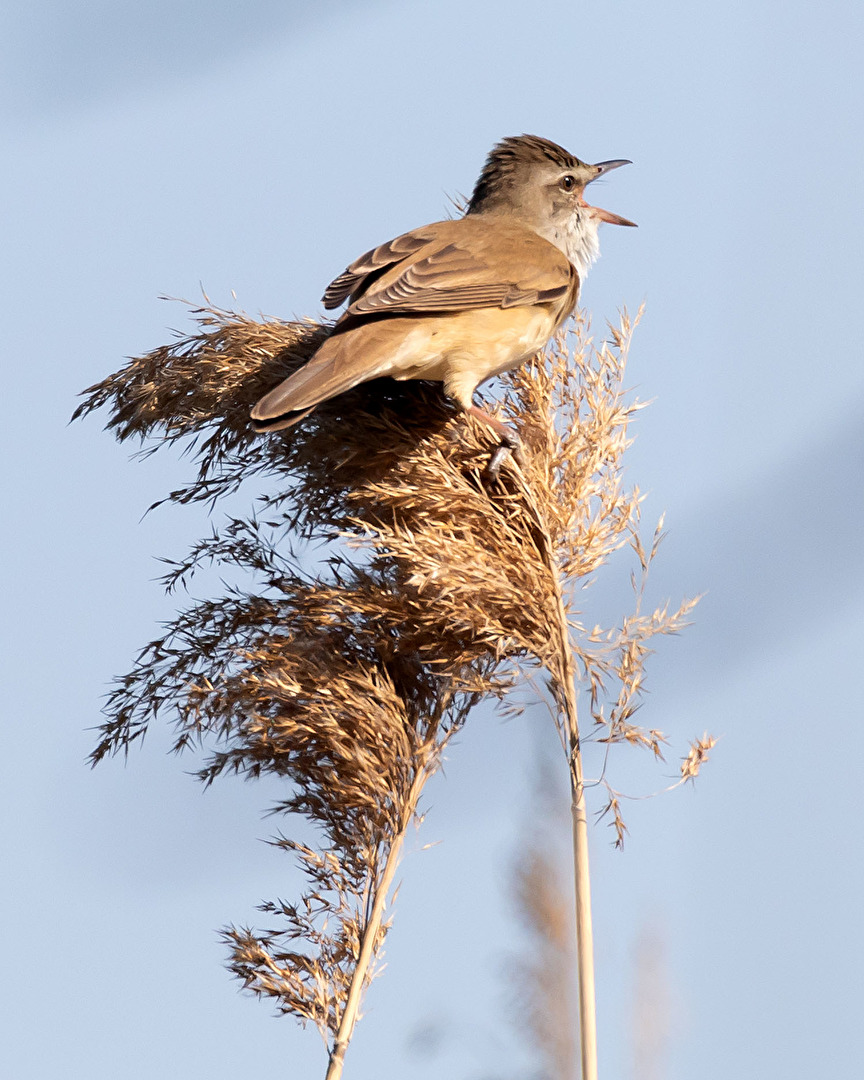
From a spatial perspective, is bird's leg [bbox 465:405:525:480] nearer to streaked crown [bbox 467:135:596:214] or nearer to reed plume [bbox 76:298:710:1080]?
reed plume [bbox 76:298:710:1080]

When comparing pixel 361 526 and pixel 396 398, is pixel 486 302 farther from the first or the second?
pixel 361 526

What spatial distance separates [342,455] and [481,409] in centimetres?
33

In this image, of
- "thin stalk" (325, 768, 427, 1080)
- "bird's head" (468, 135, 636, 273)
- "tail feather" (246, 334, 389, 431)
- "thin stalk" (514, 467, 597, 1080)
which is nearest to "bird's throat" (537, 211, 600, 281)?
"bird's head" (468, 135, 636, 273)

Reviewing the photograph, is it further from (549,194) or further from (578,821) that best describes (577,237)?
(578,821)

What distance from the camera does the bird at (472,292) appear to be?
7.88 feet

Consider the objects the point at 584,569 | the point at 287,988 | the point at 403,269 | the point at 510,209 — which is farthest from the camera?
the point at 510,209

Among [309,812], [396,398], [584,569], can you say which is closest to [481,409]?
[396,398]

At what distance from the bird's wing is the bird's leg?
1.82ft

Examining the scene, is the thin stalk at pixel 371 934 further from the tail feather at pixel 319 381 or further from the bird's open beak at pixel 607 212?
the bird's open beak at pixel 607 212

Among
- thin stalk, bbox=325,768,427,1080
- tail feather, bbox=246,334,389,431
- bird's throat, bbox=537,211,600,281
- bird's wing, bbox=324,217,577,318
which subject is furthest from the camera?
bird's throat, bbox=537,211,600,281

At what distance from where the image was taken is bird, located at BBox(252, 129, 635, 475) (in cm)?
240

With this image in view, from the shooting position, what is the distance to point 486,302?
2973mm

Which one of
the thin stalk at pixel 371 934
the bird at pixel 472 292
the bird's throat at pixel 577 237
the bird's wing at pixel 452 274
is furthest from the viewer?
the bird's throat at pixel 577 237

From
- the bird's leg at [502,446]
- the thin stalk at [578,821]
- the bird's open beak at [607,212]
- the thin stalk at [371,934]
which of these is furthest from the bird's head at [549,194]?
the thin stalk at [371,934]
